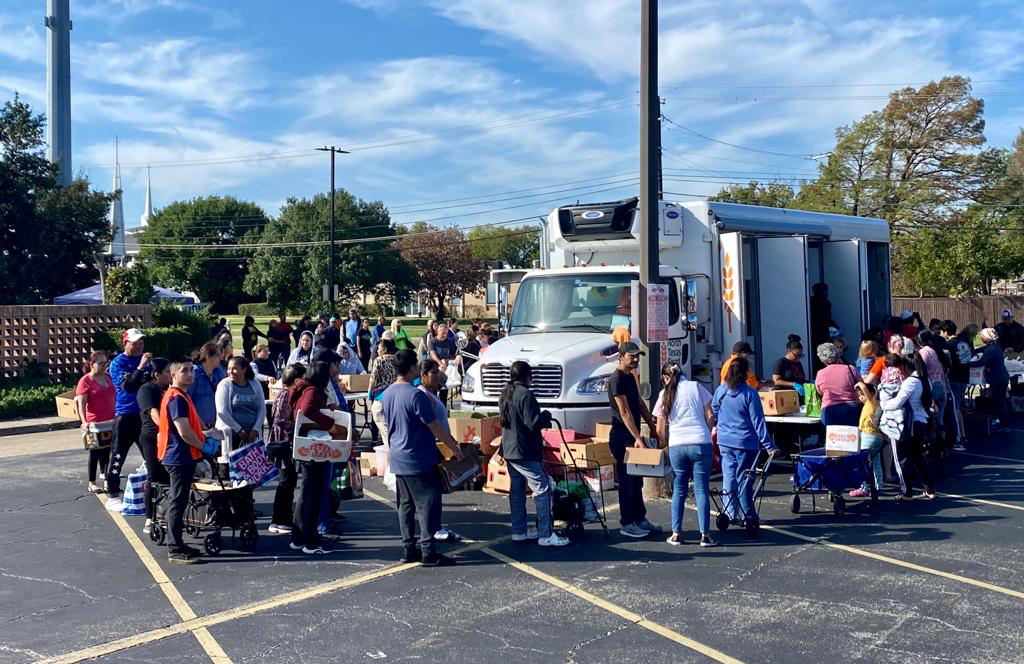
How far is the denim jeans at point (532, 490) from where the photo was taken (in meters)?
8.03

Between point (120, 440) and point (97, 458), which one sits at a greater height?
point (120, 440)

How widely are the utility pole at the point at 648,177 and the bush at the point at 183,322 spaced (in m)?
17.8

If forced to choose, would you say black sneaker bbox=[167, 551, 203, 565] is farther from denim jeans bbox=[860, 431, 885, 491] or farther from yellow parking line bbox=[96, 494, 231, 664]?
denim jeans bbox=[860, 431, 885, 491]

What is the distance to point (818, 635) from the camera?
584 cm

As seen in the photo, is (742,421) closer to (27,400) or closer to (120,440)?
(120,440)

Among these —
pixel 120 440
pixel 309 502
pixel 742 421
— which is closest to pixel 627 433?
pixel 742 421

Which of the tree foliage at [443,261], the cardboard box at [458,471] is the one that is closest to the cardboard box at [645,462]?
the cardboard box at [458,471]

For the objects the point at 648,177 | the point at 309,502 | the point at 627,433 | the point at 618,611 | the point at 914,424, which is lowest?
the point at 618,611

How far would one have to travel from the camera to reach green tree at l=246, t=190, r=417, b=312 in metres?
69.4

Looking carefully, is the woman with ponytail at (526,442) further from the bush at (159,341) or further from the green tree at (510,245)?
the green tree at (510,245)

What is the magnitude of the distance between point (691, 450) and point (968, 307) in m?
34.5

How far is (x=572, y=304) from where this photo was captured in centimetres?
1240

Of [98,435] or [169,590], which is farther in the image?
[98,435]

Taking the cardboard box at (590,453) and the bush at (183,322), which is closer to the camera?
the cardboard box at (590,453)
